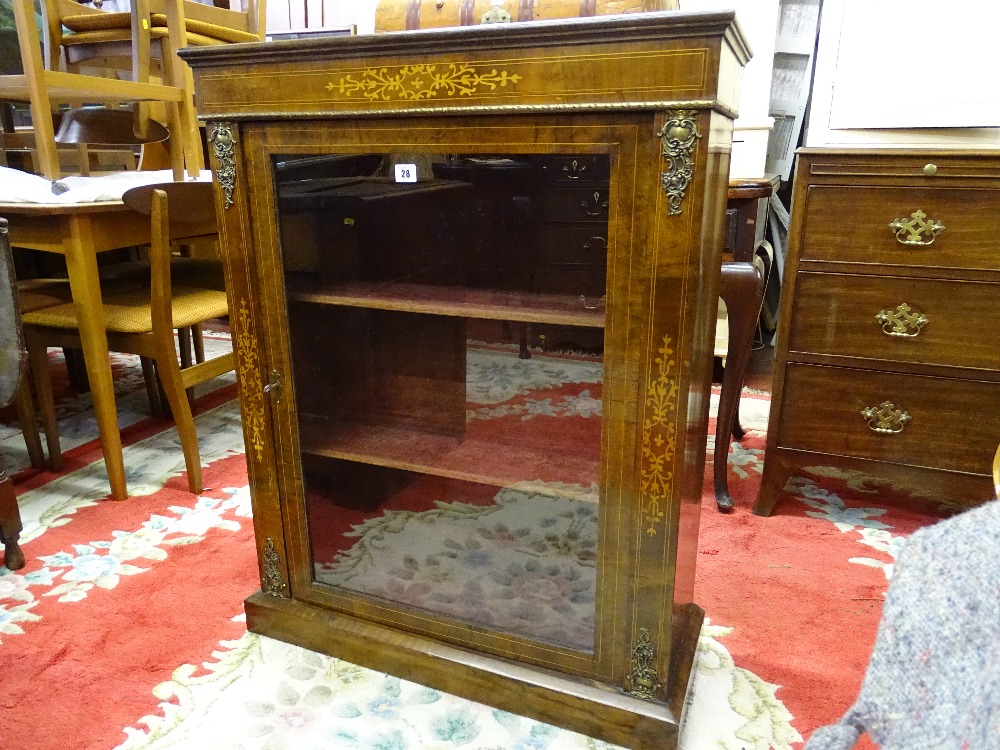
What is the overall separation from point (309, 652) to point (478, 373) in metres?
0.62

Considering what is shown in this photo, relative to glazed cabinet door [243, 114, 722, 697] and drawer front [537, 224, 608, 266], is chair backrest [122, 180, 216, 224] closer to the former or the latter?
glazed cabinet door [243, 114, 722, 697]

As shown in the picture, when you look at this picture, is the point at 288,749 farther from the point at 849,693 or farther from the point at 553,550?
the point at 849,693

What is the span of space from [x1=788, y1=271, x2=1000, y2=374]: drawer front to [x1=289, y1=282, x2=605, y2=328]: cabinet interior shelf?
820 mm

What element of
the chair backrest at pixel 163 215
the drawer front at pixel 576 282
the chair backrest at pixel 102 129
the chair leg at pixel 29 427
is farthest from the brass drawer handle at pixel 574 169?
the chair backrest at pixel 102 129

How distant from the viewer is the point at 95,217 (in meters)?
1.71

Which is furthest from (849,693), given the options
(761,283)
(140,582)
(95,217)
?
(95,217)

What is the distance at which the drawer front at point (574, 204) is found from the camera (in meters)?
0.91

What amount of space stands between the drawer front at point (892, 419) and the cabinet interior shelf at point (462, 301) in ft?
2.82

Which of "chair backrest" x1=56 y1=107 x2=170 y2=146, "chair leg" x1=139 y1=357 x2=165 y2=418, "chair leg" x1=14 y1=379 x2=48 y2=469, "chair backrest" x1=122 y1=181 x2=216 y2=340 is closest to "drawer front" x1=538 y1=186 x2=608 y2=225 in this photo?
"chair backrest" x1=122 y1=181 x2=216 y2=340

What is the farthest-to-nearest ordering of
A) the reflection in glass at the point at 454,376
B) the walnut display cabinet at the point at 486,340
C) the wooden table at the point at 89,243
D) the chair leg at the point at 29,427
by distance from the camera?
the chair leg at the point at 29,427 → the wooden table at the point at 89,243 → the reflection in glass at the point at 454,376 → the walnut display cabinet at the point at 486,340

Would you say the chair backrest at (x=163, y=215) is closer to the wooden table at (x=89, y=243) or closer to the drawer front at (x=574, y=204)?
the wooden table at (x=89, y=243)

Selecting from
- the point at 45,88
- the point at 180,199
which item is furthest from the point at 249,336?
the point at 45,88

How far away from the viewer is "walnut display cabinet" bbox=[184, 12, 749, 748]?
2.91ft

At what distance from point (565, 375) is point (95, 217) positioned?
4.28 feet
